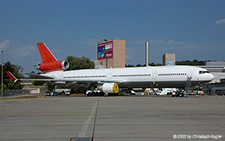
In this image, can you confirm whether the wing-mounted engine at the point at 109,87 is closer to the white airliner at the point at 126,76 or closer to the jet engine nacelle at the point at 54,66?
the white airliner at the point at 126,76

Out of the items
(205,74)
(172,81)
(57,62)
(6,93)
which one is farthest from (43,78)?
→ (205,74)

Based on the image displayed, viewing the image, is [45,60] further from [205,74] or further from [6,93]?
[205,74]

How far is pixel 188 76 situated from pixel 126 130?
2597 centimetres

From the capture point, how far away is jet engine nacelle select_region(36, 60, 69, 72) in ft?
141

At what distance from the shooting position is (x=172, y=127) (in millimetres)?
7598

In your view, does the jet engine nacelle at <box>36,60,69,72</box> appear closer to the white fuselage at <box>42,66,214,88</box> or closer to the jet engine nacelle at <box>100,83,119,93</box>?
the white fuselage at <box>42,66,214,88</box>

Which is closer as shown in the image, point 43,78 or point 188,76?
point 188,76

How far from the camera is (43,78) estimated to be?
41.2 metres

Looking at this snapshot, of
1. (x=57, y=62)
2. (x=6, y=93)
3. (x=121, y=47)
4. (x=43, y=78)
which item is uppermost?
(x=121, y=47)

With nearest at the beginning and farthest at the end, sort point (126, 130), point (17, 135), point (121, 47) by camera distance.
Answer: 1. point (17, 135)
2. point (126, 130)
3. point (121, 47)

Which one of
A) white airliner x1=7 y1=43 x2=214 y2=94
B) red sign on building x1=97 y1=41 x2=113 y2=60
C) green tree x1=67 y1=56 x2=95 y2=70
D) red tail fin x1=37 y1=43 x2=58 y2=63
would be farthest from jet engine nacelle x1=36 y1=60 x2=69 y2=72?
green tree x1=67 y1=56 x2=95 y2=70

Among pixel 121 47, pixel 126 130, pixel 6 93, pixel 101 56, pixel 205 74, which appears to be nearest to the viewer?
pixel 126 130

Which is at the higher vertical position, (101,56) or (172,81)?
(101,56)

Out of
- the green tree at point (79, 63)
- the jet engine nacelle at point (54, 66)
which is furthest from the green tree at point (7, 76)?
the jet engine nacelle at point (54, 66)
